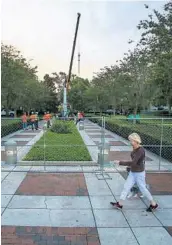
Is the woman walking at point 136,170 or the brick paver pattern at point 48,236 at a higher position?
the woman walking at point 136,170

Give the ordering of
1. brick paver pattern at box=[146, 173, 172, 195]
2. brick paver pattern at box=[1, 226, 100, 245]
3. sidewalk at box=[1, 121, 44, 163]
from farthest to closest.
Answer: sidewalk at box=[1, 121, 44, 163] → brick paver pattern at box=[146, 173, 172, 195] → brick paver pattern at box=[1, 226, 100, 245]

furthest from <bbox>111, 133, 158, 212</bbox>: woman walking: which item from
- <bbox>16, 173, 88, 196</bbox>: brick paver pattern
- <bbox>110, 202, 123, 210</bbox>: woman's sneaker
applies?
<bbox>16, 173, 88, 196</bbox>: brick paver pattern

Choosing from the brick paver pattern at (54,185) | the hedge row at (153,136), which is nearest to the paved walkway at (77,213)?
the brick paver pattern at (54,185)

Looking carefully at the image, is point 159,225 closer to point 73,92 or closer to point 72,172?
point 72,172

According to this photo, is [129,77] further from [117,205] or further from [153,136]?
[117,205]

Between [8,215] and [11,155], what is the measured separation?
4.66 metres

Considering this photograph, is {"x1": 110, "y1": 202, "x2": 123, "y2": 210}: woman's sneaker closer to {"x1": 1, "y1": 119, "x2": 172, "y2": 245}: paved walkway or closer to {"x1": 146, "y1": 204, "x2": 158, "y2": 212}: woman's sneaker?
{"x1": 1, "y1": 119, "x2": 172, "y2": 245}: paved walkway

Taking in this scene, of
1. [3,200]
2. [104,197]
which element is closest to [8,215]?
[3,200]

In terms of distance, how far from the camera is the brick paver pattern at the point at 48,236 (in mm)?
4684

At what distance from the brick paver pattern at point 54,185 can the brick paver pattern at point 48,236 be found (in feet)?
6.54

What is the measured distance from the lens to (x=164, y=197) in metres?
7.04

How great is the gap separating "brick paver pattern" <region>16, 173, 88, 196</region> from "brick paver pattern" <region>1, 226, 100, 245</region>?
6.54 ft

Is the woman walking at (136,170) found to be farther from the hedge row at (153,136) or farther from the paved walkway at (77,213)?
the hedge row at (153,136)

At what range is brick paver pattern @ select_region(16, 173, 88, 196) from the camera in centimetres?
723
